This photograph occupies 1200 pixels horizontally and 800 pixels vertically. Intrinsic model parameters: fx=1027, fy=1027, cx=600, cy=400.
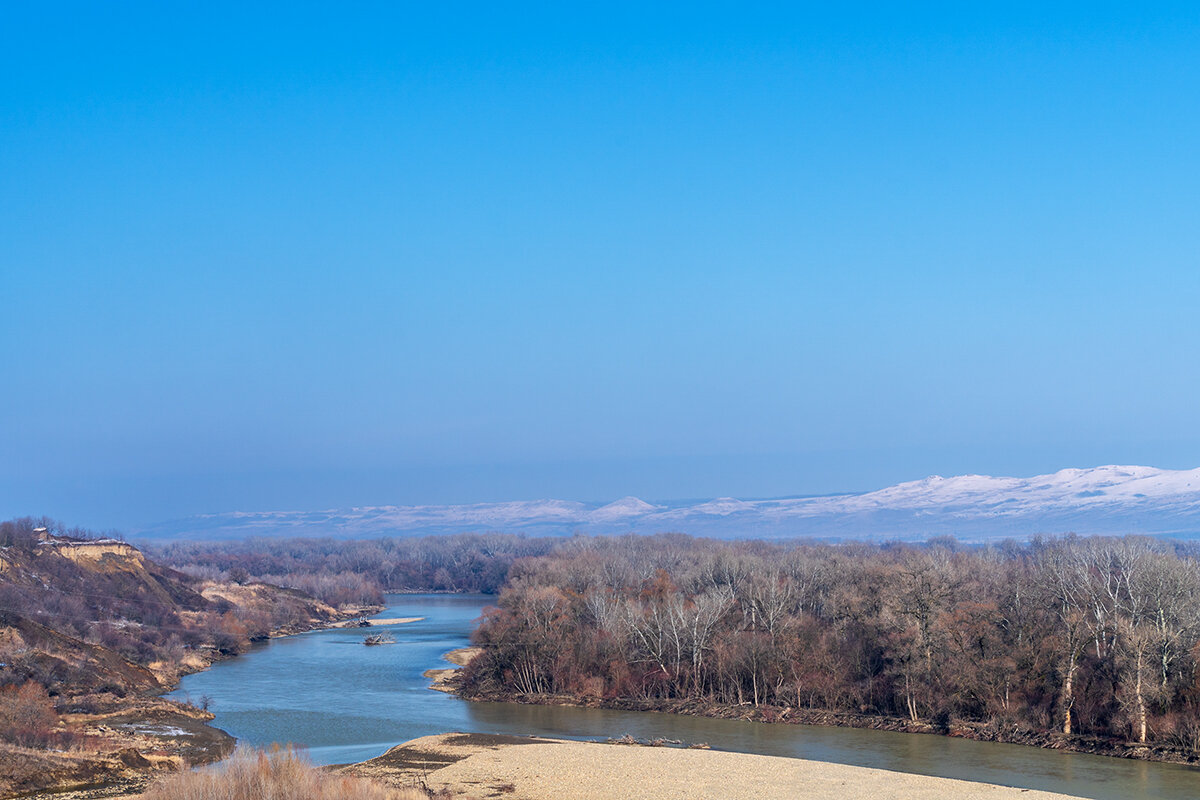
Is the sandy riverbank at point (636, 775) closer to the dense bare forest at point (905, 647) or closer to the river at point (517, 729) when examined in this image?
the river at point (517, 729)

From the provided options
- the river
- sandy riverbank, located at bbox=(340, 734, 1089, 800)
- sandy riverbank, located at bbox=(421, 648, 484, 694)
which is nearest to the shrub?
the river

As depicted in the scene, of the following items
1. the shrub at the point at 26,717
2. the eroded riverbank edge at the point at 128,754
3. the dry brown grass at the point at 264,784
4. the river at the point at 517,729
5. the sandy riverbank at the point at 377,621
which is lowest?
the sandy riverbank at the point at 377,621

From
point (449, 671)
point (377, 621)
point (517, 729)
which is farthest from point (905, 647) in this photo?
point (377, 621)

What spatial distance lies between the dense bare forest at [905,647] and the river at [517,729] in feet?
8.29

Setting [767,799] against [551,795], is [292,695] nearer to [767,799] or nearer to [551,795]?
[551,795]

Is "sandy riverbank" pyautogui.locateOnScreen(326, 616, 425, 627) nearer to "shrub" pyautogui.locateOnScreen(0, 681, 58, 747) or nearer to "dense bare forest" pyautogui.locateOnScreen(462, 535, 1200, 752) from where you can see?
"dense bare forest" pyautogui.locateOnScreen(462, 535, 1200, 752)

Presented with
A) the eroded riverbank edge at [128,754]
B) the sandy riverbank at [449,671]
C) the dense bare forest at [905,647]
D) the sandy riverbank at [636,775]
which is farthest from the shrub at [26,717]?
the dense bare forest at [905,647]

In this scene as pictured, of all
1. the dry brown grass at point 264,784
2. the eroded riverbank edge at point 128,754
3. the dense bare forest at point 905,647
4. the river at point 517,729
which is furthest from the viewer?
the dense bare forest at point 905,647

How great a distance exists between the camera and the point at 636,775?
37281mm

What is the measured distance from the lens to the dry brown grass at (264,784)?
2325cm

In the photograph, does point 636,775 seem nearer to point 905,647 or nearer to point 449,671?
point 905,647

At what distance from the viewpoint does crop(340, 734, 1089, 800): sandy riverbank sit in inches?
1352

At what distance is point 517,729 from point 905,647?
18.8 m

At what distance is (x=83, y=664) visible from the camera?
Answer: 60844 mm
